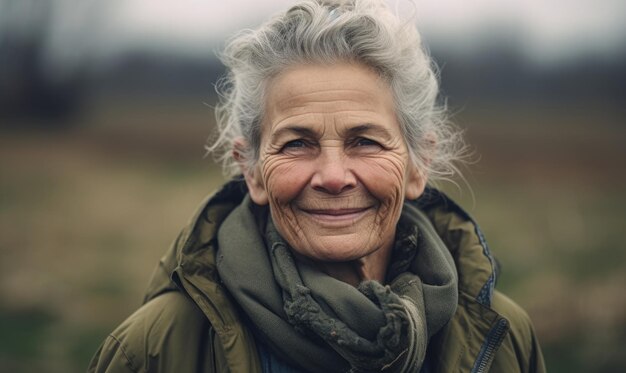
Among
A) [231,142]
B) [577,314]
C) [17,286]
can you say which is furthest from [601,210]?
[231,142]

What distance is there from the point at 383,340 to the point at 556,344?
3993 mm

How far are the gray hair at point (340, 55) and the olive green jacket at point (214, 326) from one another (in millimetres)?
403

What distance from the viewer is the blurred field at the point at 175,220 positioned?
588 centimetres

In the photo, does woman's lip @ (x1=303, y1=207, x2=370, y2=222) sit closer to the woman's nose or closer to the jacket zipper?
the woman's nose

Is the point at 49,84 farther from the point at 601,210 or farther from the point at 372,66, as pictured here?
the point at 372,66

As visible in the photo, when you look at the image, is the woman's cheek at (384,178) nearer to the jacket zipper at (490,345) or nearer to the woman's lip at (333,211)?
the woman's lip at (333,211)

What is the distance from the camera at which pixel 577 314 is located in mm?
6141

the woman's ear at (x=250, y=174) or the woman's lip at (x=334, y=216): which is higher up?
the woman's ear at (x=250, y=174)

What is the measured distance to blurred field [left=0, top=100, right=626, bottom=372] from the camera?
5879mm

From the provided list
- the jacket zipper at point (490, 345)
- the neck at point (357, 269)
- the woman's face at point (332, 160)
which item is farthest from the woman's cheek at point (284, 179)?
the jacket zipper at point (490, 345)

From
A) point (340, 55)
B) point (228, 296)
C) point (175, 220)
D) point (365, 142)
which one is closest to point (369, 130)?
point (365, 142)

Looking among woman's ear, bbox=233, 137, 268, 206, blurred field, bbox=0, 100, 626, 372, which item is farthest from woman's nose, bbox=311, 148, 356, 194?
blurred field, bbox=0, 100, 626, 372

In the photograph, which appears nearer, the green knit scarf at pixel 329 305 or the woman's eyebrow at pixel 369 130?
the green knit scarf at pixel 329 305

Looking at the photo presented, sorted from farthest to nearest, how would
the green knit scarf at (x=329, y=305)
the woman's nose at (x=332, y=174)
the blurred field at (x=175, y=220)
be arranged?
the blurred field at (x=175, y=220), the woman's nose at (x=332, y=174), the green knit scarf at (x=329, y=305)
